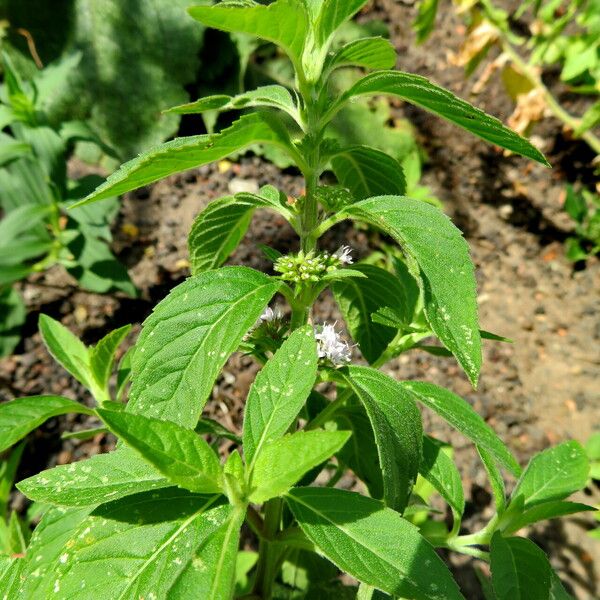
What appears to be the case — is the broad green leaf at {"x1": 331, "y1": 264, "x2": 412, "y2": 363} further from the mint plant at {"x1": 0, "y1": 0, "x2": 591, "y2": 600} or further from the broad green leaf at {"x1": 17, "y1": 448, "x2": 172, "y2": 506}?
the broad green leaf at {"x1": 17, "y1": 448, "x2": 172, "y2": 506}

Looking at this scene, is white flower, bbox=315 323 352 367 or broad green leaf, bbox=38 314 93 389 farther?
broad green leaf, bbox=38 314 93 389

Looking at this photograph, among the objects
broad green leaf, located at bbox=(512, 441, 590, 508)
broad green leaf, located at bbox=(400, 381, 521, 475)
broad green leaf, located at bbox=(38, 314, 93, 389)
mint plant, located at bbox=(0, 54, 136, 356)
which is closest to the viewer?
broad green leaf, located at bbox=(400, 381, 521, 475)

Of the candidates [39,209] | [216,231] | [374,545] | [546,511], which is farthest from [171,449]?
[39,209]

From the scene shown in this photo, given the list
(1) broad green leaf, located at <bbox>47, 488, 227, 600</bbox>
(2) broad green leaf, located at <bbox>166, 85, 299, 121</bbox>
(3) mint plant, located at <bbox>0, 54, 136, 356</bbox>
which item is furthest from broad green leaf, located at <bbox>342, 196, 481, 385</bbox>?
(3) mint plant, located at <bbox>0, 54, 136, 356</bbox>

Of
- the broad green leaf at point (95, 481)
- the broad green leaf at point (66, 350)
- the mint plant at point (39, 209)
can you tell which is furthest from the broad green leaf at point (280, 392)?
the mint plant at point (39, 209)

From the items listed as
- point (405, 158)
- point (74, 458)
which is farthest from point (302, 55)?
point (405, 158)

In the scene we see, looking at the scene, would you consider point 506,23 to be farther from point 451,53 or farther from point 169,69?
point 169,69

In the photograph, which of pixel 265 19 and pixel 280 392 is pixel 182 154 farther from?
pixel 280 392
